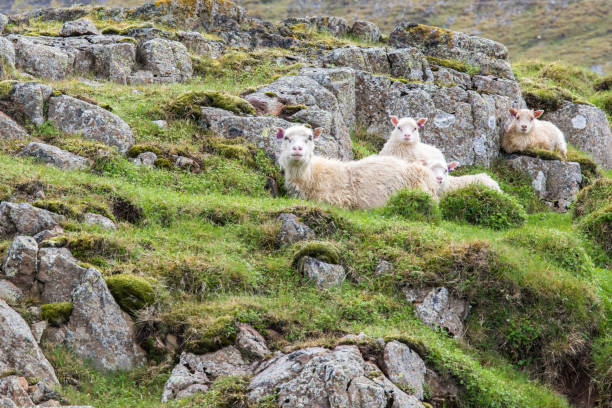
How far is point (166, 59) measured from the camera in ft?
71.3

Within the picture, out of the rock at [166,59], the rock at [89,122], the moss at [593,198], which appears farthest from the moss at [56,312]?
the rock at [166,59]

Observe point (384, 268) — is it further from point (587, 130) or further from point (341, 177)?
point (587, 130)

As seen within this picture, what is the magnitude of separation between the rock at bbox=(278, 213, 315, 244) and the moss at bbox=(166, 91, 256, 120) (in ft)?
21.7

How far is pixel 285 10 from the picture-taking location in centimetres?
13338

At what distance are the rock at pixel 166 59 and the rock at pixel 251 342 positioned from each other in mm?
14452

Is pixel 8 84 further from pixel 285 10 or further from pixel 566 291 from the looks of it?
pixel 285 10

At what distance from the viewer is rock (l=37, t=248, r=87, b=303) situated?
29.3ft

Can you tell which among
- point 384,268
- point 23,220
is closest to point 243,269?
point 384,268

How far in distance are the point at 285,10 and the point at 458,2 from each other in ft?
131

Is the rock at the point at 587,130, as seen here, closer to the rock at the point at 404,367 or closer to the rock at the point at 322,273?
the rock at the point at 322,273

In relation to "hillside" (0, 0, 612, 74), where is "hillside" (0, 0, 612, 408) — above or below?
above

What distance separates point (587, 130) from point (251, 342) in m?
21.7

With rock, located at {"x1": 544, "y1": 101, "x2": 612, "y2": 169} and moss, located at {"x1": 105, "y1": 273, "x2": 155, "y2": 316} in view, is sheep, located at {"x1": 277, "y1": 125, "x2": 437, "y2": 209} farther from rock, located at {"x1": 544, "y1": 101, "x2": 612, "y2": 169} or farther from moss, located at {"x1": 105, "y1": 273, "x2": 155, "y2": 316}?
rock, located at {"x1": 544, "y1": 101, "x2": 612, "y2": 169}

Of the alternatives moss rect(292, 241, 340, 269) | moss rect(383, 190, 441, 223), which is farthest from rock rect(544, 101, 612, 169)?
moss rect(292, 241, 340, 269)
